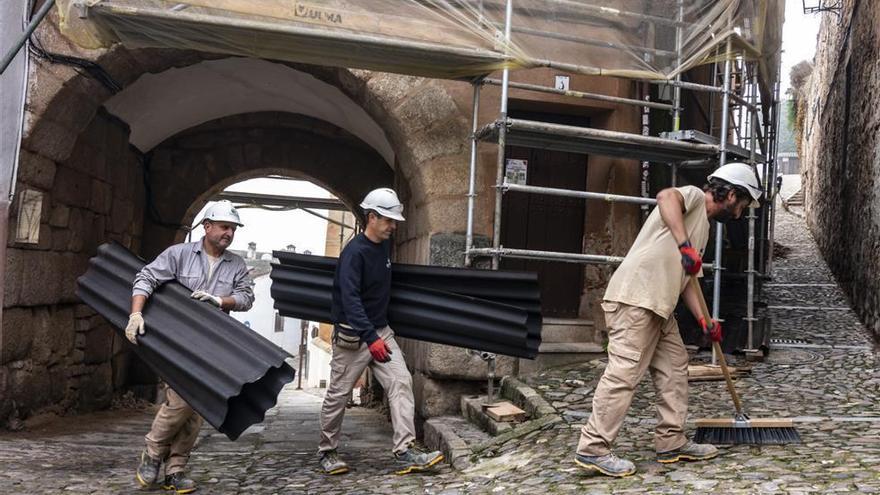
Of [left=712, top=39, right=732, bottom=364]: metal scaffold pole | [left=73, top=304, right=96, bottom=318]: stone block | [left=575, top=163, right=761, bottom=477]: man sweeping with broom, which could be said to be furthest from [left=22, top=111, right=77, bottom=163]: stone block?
[left=712, top=39, right=732, bottom=364]: metal scaffold pole

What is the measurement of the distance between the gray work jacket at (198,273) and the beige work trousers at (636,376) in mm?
1918

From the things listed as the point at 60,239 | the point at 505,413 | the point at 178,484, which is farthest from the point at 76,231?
the point at 505,413

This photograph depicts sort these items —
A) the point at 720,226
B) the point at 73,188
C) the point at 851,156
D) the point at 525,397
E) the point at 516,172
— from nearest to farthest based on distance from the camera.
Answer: the point at 525,397, the point at 720,226, the point at 516,172, the point at 73,188, the point at 851,156

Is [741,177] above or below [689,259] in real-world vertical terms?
above

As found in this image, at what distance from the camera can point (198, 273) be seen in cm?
438

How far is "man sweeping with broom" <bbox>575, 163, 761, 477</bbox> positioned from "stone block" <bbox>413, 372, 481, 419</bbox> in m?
2.18

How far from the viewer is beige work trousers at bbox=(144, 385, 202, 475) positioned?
4164 millimetres

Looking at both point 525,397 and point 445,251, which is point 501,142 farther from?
point 525,397

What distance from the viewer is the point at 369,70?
18.2 ft

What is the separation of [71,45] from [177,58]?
2.54 feet

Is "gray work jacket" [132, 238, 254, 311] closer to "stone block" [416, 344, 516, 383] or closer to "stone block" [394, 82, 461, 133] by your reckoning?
"stone block" [416, 344, 516, 383]

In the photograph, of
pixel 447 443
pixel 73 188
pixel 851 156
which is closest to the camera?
pixel 447 443

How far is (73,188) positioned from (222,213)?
9.58 feet

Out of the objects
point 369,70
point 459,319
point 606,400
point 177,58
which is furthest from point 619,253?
point 177,58
